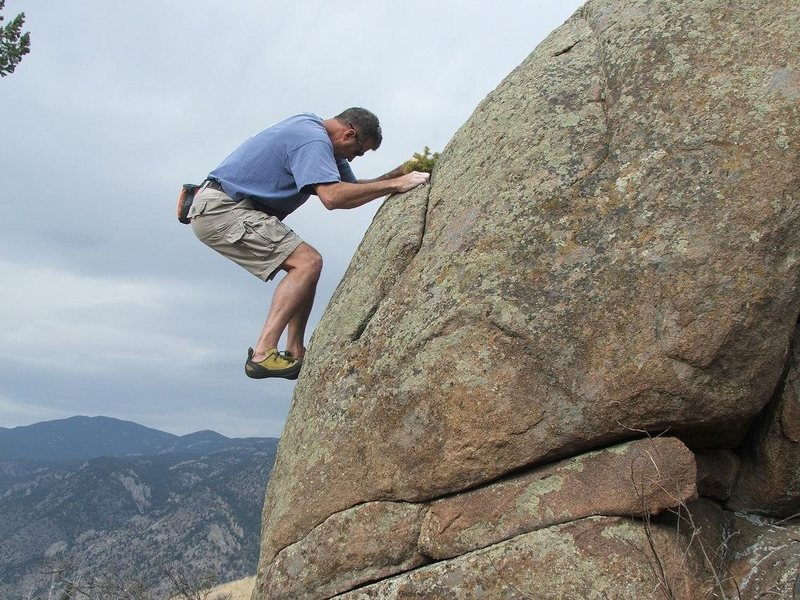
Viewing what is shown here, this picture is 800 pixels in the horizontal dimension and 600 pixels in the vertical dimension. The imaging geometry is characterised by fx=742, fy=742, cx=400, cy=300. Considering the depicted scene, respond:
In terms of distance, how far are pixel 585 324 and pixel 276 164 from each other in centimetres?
408

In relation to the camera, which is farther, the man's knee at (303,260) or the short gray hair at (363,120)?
the short gray hair at (363,120)

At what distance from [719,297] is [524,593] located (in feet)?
8.64

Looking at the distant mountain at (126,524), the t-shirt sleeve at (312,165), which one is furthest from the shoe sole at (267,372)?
the distant mountain at (126,524)

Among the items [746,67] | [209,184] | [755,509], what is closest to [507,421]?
[755,509]

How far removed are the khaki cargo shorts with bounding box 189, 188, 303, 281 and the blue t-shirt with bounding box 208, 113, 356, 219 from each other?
0.55 ft

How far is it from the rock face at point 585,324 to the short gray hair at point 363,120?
194cm

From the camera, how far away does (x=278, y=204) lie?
8.32 metres

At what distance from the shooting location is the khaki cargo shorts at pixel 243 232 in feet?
26.7

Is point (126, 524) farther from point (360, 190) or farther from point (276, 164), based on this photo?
point (360, 190)

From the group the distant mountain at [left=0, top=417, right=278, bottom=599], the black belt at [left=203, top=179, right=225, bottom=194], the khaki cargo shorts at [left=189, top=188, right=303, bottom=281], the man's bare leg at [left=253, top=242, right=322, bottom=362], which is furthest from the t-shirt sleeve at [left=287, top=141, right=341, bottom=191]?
the distant mountain at [left=0, top=417, right=278, bottom=599]

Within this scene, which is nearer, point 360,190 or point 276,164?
point 360,190

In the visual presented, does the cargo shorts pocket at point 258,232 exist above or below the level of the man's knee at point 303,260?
above

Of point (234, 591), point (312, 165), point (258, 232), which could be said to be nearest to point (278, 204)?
point (258, 232)

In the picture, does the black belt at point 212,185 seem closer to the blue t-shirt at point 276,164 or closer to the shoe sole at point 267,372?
the blue t-shirt at point 276,164
